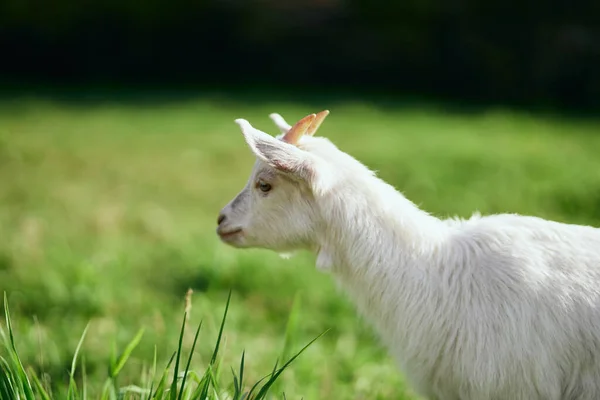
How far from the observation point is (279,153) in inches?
118

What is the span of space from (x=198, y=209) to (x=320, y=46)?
7.19m

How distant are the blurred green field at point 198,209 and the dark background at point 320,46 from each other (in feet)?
6.71

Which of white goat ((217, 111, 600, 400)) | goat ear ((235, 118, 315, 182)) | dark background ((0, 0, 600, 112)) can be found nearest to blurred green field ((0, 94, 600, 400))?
white goat ((217, 111, 600, 400))

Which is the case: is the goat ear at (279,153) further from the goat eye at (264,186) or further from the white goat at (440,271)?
the goat eye at (264,186)

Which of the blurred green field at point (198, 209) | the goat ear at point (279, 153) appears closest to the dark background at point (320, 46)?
the blurred green field at point (198, 209)

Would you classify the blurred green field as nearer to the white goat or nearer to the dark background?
the white goat

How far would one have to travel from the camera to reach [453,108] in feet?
38.9

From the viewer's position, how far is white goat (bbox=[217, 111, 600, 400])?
2.97 meters

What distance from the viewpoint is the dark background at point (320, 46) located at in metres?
12.9

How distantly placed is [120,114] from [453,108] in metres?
5.03

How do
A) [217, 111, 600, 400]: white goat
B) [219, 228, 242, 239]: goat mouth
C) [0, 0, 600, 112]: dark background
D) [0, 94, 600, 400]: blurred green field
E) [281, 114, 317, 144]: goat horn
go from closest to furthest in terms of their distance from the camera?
[217, 111, 600, 400]: white goat
[281, 114, 317, 144]: goat horn
[219, 228, 242, 239]: goat mouth
[0, 94, 600, 400]: blurred green field
[0, 0, 600, 112]: dark background

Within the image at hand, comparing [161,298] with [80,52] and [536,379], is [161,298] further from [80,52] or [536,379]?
[80,52]

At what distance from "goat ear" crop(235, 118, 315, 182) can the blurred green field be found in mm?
936

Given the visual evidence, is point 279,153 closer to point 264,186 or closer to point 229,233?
point 264,186
